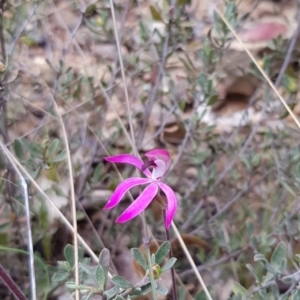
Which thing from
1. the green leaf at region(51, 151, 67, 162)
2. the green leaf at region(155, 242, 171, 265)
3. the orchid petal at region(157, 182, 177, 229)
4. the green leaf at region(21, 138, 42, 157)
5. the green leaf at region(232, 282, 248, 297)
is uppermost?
the orchid petal at region(157, 182, 177, 229)

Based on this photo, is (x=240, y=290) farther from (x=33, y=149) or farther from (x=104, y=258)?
(x=33, y=149)

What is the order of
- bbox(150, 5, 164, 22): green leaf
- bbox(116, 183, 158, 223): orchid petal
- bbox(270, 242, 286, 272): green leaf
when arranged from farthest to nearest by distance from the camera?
bbox(150, 5, 164, 22): green leaf → bbox(270, 242, 286, 272): green leaf → bbox(116, 183, 158, 223): orchid petal

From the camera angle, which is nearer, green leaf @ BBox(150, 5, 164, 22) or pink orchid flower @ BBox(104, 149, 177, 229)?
pink orchid flower @ BBox(104, 149, 177, 229)

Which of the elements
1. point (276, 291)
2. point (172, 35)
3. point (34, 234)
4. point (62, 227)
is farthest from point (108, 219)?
point (276, 291)

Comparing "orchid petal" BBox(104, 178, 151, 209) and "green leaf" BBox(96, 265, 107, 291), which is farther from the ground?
"orchid petal" BBox(104, 178, 151, 209)

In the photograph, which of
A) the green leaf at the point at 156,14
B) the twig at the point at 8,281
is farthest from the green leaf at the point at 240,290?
the green leaf at the point at 156,14

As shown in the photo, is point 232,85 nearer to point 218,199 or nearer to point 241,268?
point 218,199

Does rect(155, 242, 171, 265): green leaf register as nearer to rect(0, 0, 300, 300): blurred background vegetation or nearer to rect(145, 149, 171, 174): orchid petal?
rect(145, 149, 171, 174): orchid petal

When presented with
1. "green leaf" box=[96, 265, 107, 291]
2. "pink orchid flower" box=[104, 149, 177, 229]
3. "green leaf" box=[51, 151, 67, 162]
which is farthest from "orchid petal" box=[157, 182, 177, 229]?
"green leaf" box=[51, 151, 67, 162]
